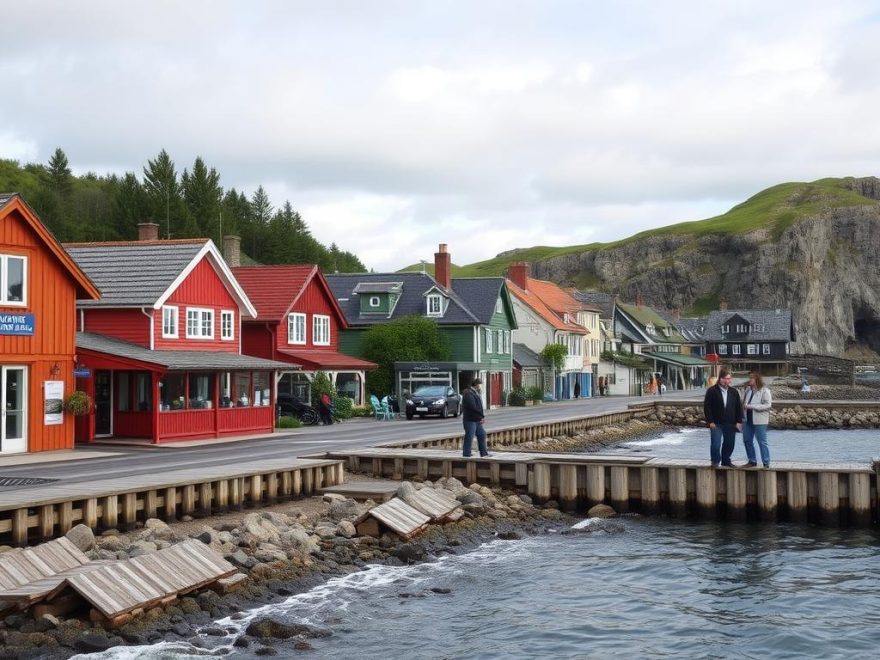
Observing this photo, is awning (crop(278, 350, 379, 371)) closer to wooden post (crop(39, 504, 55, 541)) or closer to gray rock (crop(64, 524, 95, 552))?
wooden post (crop(39, 504, 55, 541))

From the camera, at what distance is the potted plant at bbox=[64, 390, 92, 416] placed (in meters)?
31.8

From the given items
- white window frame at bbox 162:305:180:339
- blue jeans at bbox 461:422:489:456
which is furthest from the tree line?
blue jeans at bbox 461:422:489:456

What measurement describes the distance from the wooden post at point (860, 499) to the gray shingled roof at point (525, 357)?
53.0 metres

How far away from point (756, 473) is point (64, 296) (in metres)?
21.4

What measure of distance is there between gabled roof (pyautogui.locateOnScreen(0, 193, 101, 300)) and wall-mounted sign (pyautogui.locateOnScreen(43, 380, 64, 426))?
323cm

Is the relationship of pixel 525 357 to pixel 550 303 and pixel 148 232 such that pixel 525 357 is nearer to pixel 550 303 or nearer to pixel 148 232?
pixel 550 303

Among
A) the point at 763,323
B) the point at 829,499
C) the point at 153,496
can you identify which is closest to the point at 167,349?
the point at 153,496

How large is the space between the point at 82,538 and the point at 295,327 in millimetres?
35290

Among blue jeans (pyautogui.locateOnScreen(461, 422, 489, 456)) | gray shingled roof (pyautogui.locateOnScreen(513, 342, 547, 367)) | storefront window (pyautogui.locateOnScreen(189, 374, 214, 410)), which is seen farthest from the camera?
gray shingled roof (pyautogui.locateOnScreen(513, 342, 547, 367))

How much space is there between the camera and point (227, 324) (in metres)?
43.4

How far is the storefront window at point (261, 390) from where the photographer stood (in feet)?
135

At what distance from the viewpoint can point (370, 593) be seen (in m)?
16.6

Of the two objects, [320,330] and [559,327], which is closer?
[320,330]

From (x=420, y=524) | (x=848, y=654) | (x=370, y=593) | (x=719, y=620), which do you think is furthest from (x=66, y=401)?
(x=848, y=654)
